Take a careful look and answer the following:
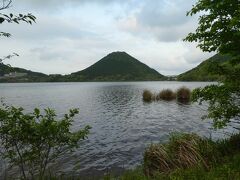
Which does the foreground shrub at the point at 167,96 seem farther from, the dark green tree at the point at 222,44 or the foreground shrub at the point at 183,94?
the dark green tree at the point at 222,44

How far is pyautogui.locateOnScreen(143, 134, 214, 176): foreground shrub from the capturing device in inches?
451

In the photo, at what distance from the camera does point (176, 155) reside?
1216cm

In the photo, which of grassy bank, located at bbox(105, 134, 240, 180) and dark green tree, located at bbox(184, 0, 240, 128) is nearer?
grassy bank, located at bbox(105, 134, 240, 180)

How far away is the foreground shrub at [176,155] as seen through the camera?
37.6 feet

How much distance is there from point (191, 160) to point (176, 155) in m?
0.91

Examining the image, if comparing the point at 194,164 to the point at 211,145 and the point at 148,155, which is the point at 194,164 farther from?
the point at 148,155

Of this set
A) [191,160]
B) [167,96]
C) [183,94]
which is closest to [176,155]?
[191,160]

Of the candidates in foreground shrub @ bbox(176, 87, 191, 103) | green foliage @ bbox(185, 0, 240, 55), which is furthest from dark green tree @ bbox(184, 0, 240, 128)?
foreground shrub @ bbox(176, 87, 191, 103)

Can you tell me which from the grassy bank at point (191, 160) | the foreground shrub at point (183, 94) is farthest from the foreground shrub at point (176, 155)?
the foreground shrub at point (183, 94)

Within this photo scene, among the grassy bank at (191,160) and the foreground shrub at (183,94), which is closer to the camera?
the grassy bank at (191,160)

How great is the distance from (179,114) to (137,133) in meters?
14.3

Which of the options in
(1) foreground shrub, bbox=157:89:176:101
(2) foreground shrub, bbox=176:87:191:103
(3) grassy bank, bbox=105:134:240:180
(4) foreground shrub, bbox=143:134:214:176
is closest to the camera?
(3) grassy bank, bbox=105:134:240:180

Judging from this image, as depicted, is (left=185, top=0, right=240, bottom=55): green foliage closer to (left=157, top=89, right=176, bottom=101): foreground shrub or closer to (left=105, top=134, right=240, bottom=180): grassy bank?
(left=105, top=134, right=240, bottom=180): grassy bank

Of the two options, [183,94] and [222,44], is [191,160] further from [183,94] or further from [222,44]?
[183,94]
